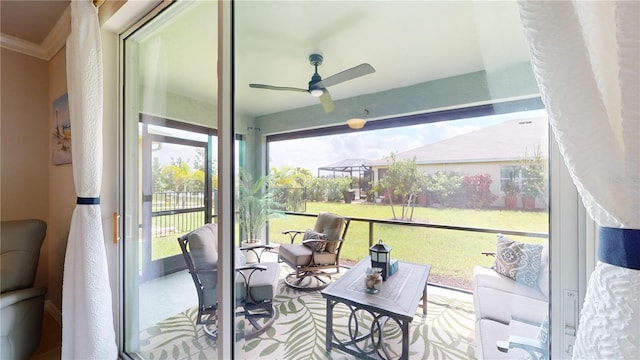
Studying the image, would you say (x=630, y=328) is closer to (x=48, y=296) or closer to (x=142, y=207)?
(x=142, y=207)

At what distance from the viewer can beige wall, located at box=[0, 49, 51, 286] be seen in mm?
2482

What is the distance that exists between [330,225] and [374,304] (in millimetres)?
578

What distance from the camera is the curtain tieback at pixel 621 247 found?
38cm

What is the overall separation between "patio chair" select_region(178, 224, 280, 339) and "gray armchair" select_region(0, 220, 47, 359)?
113 cm

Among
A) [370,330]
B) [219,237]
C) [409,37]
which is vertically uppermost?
[409,37]

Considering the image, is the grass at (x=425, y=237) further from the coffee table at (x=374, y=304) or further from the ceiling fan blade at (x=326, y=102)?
the ceiling fan blade at (x=326, y=102)

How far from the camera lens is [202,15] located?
1450 millimetres

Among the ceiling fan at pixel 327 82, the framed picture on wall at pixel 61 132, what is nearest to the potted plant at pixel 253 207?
the ceiling fan at pixel 327 82

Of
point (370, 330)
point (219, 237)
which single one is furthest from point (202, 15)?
point (370, 330)

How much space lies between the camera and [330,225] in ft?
5.65

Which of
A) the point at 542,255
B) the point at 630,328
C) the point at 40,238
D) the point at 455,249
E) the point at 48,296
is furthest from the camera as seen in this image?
the point at 48,296

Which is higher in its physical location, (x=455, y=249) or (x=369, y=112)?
(x=369, y=112)

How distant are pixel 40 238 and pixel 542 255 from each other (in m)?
3.01

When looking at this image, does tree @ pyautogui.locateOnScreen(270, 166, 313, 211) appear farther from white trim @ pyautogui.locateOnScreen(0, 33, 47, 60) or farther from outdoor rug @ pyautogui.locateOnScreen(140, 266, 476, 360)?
white trim @ pyautogui.locateOnScreen(0, 33, 47, 60)
